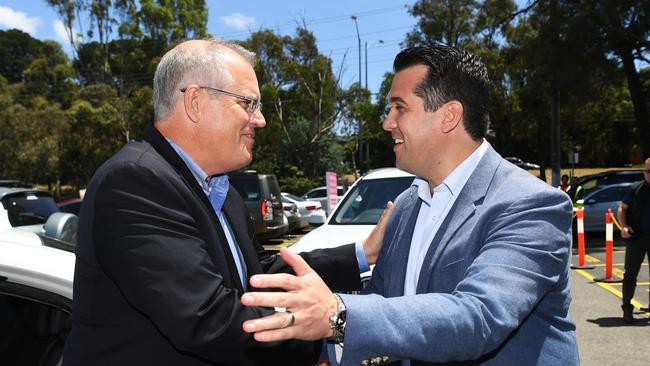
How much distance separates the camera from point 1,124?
3922 cm

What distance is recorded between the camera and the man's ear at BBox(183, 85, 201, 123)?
2.07 m

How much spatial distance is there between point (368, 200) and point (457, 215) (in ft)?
18.3

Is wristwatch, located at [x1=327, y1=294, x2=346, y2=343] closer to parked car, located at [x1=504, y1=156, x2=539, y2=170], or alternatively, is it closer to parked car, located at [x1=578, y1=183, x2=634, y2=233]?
parked car, located at [x1=578, y1=183, x2=634, y2=233]

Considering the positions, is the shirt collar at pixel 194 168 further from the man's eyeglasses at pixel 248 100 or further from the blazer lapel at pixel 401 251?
the blazer lapel at pixel 401 251

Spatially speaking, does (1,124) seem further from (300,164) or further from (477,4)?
(477,4)

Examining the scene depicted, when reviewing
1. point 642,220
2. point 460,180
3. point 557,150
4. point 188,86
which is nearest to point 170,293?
point 188,86

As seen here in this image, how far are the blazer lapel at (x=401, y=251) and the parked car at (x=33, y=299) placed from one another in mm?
1203

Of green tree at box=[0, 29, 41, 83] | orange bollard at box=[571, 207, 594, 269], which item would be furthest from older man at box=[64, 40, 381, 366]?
green tree at box=[0, 29, 41, 83]

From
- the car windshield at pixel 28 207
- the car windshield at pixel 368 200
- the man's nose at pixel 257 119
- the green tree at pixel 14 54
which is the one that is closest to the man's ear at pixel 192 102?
the man's nose at pixel 257 119

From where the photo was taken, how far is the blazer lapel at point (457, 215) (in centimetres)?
185

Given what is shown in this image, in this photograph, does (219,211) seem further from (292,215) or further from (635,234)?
(292,215)

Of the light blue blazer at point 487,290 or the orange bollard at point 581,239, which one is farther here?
the orange bollard at point 581,239

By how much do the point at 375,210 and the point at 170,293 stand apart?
19.0 ft

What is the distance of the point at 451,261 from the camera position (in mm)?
1801
